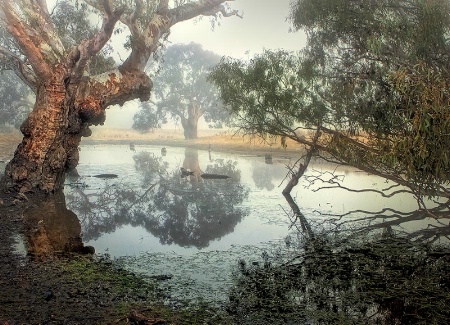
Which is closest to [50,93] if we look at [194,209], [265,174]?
[194,209]

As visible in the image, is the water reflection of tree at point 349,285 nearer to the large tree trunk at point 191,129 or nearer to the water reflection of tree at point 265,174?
the water reflection of tree at point 265,174

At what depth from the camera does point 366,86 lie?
13.0 metres

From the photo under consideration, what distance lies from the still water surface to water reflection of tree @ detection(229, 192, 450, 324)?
56cm

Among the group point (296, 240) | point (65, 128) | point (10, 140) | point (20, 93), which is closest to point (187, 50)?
point (20, 93)

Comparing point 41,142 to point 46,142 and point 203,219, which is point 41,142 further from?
point 203,219

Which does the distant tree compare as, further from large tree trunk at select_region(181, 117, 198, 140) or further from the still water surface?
the still water surface

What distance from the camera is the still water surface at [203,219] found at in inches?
328

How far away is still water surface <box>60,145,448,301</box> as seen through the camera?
8328 millimetres

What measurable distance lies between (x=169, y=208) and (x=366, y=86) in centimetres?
800

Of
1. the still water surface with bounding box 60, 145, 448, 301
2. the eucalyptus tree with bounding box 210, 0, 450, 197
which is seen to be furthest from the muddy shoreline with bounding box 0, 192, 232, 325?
the eucalyptus tree with bounding box 210, 0, 450, 197

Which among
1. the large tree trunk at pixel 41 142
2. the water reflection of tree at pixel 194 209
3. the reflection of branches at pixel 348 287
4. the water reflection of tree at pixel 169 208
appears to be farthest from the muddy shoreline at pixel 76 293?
the large tree trunk at pixel 41 142

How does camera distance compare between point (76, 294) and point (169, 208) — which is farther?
point (169, 208)

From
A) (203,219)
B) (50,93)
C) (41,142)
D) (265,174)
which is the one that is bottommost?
(203,219)

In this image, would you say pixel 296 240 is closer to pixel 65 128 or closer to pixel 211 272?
pixel 211 272
